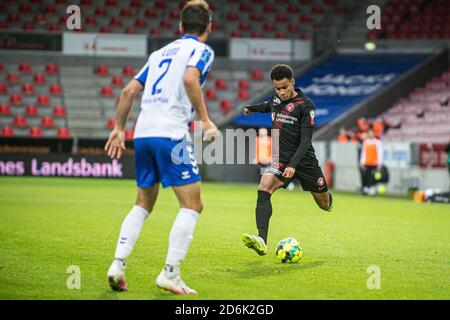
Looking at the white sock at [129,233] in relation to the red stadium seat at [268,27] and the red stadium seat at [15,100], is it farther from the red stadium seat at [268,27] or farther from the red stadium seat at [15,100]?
the red stadium seat at [268,27]

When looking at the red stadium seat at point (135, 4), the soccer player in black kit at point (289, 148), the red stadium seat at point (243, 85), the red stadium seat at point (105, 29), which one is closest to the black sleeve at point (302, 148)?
the soccer player in black kit at point (289, 148)

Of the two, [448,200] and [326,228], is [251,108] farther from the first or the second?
[448,200]

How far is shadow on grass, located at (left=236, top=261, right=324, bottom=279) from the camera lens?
777 centimetres

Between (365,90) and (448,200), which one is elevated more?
(365,90)

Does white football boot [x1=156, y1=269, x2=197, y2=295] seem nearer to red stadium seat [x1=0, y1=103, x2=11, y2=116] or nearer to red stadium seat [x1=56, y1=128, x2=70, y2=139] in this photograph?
red stadium seat [x1=56, y1=128, x2=70, y2=139]

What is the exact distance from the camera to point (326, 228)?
12.9 meters

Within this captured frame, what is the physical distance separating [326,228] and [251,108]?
3566mm

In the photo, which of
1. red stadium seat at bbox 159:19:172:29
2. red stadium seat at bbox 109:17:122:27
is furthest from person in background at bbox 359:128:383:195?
red stadium seat at bbox 109:17:122:27

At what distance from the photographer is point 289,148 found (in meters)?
9.57

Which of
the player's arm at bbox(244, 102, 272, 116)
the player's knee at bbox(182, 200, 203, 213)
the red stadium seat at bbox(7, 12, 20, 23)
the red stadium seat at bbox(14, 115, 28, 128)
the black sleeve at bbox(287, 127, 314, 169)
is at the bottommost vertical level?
the red stadium seat at bbox(14, 115, 28, 128)

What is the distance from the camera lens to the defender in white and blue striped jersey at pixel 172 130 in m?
6.38

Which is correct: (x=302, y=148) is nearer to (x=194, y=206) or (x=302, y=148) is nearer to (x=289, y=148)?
(x=289, y=148)

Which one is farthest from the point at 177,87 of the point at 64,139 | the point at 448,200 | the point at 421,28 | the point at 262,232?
the point at 421,28

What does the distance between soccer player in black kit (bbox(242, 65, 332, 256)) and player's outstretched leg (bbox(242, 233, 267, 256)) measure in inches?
12.5
